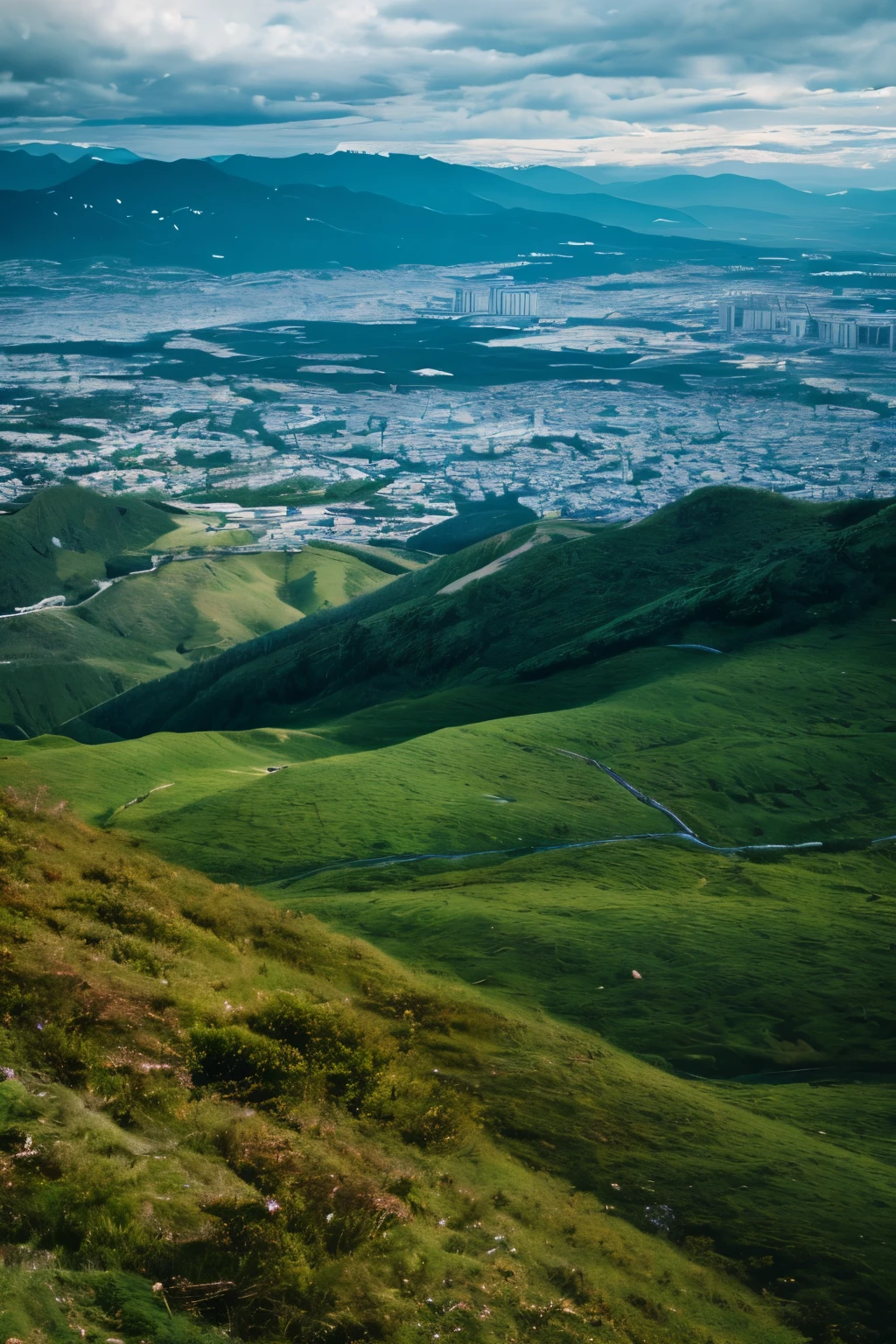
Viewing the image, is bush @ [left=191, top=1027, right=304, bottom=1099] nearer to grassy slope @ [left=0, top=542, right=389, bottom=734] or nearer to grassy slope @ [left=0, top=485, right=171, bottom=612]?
grassy slope @ [left=0, top=542, right=389, bottom=734]

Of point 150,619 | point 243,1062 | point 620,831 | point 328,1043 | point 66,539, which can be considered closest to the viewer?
point 243,1062

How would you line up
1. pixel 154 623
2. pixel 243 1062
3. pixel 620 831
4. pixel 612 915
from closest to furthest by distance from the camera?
1. pixel 243 1062
2. pixel 612 915
3. pixel 620 831
4. pixel 154 623

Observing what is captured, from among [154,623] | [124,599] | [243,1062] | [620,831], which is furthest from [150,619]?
[243,1062]

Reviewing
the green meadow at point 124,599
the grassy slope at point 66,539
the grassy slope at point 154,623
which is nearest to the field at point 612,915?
the grassy slope at point 154,623

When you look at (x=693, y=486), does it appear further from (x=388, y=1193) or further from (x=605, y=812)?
(x=388, y=1193)

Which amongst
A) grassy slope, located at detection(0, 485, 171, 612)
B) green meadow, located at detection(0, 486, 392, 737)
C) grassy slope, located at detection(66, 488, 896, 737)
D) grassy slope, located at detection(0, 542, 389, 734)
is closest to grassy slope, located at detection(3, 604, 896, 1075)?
grassy slope, located at detection(66, 488, 896, 737)

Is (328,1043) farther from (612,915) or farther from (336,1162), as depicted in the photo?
(612,915)
